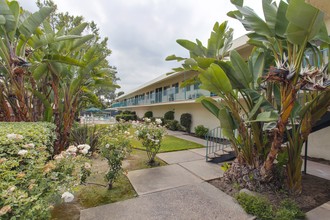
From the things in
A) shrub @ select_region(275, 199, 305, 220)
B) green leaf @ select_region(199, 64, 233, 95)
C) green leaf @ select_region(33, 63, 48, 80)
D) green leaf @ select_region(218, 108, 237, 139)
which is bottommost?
shrub @ select_region(275, 199, 305, 220)

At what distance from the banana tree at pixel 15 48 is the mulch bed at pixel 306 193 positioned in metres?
6.58

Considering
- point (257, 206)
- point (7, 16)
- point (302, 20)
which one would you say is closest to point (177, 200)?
point (257, 206)

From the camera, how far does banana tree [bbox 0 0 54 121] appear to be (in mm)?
4824

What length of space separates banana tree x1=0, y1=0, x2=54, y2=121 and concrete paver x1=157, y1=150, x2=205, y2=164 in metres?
5.40

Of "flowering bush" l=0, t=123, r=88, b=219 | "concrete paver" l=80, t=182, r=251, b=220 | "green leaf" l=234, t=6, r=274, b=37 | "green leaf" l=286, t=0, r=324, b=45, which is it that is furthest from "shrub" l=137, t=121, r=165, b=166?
"green leaf" l=286, t=0, r=324, b=45

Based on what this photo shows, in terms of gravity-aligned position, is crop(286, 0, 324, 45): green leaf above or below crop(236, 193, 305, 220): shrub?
above

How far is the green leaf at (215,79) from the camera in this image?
3.93 m

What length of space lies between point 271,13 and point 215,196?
4.66 meters

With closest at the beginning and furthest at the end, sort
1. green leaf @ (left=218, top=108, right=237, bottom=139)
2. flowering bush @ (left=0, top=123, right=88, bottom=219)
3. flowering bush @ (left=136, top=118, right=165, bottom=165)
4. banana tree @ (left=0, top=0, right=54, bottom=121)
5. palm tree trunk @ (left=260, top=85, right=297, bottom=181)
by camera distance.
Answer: flowering bush @ (left=0, top=123, right=88, bottom=219)
palm tree trunk @ (left=260, top=85, right=297, bottom=181)
green leaf @ (left=218, top=108, right=237, bottom=139)
banana tree @ (left=0, top=0, right=54, bottom=121)
flowering bush @ (left=136, top=118, right=165, bottom=165)

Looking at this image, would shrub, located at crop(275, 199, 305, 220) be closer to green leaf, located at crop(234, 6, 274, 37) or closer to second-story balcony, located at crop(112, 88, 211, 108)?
green leaf, located at crop(234, 6, 274, 37)

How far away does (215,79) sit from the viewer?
4.11m

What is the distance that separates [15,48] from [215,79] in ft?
20.1

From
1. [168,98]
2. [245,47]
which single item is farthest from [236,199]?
[168,98]

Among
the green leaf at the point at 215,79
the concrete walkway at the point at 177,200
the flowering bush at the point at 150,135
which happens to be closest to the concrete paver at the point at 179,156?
the concrete walkway at the point at 177,200
